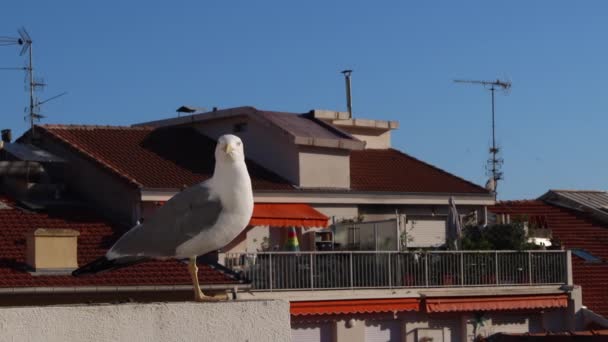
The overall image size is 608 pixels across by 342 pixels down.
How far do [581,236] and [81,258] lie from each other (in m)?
21.2

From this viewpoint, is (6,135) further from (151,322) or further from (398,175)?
(151,322)

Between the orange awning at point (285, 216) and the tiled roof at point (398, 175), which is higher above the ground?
the tiled roof at point (398, 175)

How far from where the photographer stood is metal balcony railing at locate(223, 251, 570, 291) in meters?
29.6

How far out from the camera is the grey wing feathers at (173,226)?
9734 millimetres

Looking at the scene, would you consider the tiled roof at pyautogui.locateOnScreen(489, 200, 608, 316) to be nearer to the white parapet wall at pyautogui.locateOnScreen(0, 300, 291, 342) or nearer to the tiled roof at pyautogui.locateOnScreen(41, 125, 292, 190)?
the tiled roof at pyautogui.locateOnScreen(41, 125, 292, 190)

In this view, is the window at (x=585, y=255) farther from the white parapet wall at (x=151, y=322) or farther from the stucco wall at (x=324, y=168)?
the white parapet wall at (x=151, y=322)

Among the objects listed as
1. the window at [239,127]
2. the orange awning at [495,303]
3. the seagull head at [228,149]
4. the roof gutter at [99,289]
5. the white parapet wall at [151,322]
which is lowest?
the orange awning at [495,303]

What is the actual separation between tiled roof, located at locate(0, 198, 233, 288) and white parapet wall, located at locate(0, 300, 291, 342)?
15748 millimetres

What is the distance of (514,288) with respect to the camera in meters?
34.2

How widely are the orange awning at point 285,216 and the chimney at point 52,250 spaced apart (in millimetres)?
5178

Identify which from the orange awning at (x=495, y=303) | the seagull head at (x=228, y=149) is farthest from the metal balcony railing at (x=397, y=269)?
the seagull head at (x=228, y=149)

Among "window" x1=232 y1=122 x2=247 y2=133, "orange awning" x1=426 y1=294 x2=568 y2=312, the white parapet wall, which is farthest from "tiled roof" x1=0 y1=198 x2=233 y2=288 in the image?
the white parapet wall

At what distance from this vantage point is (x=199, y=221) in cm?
976

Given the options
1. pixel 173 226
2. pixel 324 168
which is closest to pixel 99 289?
pixel 324 168
